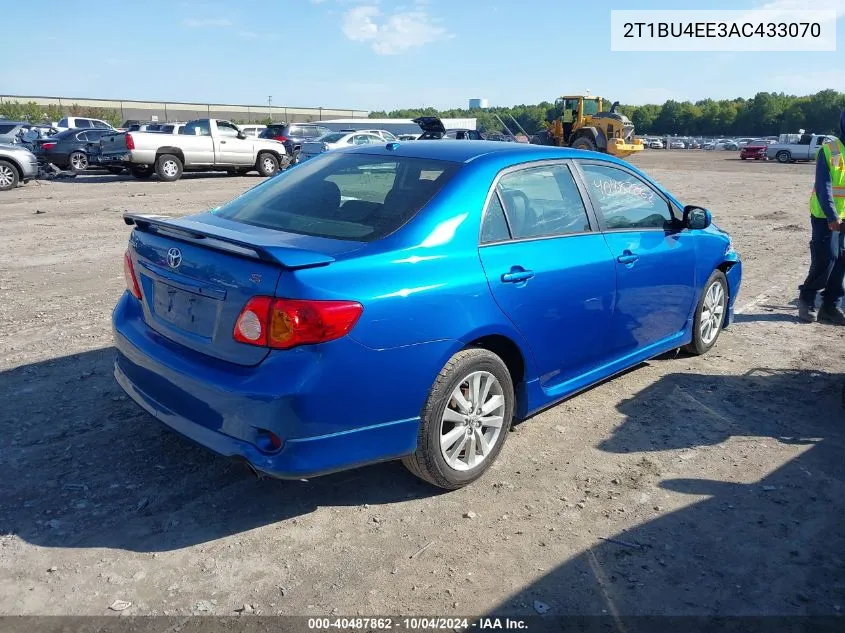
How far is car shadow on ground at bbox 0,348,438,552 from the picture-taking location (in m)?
3.21

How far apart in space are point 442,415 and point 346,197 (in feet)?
4.39

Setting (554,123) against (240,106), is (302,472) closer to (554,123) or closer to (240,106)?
(554,123)

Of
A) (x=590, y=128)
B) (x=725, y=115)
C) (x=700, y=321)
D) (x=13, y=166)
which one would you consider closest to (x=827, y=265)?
(x=700, y=321)

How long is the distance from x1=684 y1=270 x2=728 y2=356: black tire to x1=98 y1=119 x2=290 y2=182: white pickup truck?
17.8 metres

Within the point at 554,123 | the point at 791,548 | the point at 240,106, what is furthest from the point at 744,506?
the point at 240,106

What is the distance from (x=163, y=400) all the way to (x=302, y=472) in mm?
841

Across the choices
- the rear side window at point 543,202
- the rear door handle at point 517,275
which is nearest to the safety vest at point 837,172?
the rear side window at point 543,202

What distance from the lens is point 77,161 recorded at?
23047mm

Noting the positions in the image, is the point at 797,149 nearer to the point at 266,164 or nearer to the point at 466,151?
the point at 266,164

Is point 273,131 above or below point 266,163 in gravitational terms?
above

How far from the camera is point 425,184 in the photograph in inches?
147

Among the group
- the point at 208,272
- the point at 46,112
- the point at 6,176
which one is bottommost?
the point at 208,272

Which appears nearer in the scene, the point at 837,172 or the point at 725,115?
the point at 837,172

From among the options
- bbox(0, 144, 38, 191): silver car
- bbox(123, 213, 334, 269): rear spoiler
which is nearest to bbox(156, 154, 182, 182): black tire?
bbox(0, 144, 38, 191): silver car
